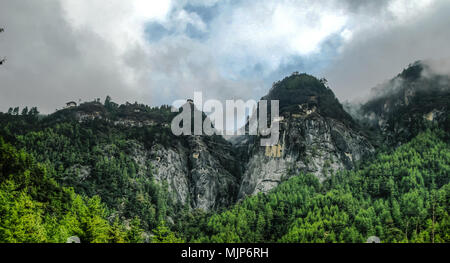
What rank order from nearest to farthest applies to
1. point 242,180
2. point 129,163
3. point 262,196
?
point 262,196
point 129,163
point 242,180

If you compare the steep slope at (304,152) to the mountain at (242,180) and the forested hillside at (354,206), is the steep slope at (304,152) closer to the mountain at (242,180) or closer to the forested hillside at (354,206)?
the mountain at (242,180)

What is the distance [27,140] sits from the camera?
148500 mm

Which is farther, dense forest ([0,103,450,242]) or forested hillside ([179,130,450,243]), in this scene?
forested hillside ([179,130,450,243])

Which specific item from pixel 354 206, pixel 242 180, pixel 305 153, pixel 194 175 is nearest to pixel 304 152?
pixel 305 153

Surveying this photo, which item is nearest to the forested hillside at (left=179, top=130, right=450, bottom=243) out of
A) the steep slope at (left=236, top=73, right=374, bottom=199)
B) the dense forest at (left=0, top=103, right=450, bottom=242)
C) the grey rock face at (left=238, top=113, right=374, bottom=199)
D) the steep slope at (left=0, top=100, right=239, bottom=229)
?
the dense forest at (left=0, top=103, right=450, bottom=242)

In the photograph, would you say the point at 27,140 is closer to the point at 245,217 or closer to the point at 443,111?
the point at 245,217

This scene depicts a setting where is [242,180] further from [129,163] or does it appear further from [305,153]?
[129,163]

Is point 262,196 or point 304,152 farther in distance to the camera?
point 304,152

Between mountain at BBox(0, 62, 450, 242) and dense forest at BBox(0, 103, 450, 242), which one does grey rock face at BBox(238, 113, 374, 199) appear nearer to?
mountain at BBox(0, 62, 450, 242)

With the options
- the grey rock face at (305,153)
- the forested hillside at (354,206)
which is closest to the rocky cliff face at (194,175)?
the grey rock face at (305,153)

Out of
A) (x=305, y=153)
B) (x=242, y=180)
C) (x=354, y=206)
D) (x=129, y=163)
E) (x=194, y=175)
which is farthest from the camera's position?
(x=242, y=180)
